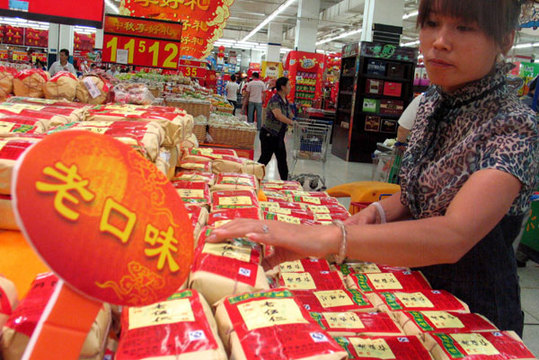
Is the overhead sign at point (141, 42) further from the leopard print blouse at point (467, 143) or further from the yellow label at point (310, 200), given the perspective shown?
the leopard print blouse at point (467, 143)

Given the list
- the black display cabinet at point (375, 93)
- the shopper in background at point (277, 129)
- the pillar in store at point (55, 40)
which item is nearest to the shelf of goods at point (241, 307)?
the shopper in background at point (277, 129)

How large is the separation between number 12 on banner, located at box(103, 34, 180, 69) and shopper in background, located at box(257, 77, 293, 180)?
75.3 inches

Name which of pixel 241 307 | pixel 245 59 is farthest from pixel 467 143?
pixel 245 59

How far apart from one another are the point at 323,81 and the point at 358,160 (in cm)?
890

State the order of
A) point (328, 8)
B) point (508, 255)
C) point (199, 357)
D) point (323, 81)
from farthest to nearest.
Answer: point (328, 8), point (323, 81), point (508, 255), point (199, 357)

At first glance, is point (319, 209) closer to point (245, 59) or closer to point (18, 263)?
point (18, 263)

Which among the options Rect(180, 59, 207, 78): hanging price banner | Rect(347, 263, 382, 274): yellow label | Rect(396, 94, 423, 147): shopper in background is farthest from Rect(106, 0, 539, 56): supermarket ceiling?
Rect(347, 263, 382, 274): yellow label

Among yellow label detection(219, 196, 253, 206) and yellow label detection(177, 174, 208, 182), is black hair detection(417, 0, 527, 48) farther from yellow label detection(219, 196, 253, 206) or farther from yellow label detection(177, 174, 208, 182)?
yellow label detection(177, 174, 208, 182)

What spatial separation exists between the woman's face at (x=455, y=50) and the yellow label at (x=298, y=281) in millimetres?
699

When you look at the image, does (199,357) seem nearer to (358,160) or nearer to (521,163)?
(521,163)

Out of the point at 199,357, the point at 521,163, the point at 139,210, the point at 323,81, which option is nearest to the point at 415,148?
the point at 521,163

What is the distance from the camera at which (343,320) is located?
1182mm

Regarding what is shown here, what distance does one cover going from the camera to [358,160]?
967 centimetres

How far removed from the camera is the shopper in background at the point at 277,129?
619 centimetres
